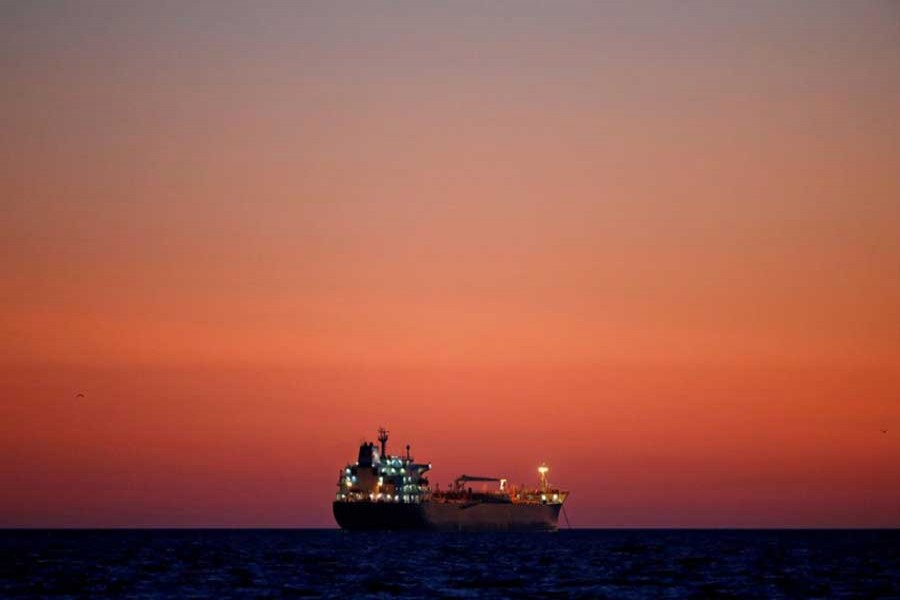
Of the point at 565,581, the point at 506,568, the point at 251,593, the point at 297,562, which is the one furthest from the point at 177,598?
the point at 297,562

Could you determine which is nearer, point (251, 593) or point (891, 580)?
point (251, 593)

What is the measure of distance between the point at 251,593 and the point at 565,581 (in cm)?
2504

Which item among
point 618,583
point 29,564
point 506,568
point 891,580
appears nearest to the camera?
point 618,583

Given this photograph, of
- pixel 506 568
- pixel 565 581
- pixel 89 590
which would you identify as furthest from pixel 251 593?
pixel 506 568

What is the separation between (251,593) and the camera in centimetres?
8688

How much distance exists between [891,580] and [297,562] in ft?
180

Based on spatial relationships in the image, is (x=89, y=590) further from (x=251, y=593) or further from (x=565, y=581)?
(x=565, y=581)

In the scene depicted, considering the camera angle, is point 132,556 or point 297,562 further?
point 132,556

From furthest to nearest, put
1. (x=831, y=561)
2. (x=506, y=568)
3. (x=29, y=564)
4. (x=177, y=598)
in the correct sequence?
(x=831, y=561), (x=29, y=564), (x=506, y=568), (x=177, y=598)

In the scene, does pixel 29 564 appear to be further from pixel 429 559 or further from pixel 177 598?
pixel 177 598

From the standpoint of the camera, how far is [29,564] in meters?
130

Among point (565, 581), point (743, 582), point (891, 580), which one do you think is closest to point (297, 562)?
point (565, 581)

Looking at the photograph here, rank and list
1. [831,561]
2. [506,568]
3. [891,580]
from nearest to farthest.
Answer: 1. [891,580]
2. [506,568]
3. [831,561]

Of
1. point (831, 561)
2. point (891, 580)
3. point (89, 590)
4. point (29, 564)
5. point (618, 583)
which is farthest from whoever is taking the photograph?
point (831, 561)
